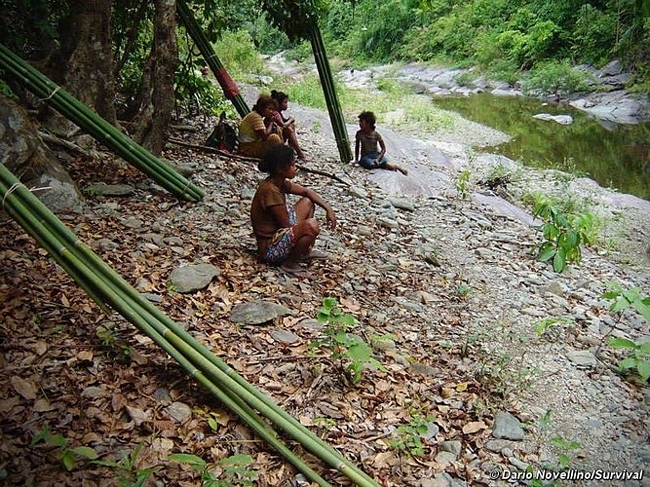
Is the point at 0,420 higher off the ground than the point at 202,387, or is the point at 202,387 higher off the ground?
the point at 0,420

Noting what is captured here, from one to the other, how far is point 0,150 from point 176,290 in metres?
1.54

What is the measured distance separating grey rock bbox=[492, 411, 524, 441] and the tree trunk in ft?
12.9

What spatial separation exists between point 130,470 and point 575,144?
13.9 m

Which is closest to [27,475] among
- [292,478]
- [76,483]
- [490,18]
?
[76,483]

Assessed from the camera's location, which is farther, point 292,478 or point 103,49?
point 103,49

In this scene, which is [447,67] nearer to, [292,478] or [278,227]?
[278,227]

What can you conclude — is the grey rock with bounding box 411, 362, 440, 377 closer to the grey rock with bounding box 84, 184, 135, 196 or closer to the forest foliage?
the forest foliage

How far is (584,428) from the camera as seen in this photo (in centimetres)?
325

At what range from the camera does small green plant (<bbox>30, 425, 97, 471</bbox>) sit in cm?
204

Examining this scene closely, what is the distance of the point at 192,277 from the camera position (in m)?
3.61

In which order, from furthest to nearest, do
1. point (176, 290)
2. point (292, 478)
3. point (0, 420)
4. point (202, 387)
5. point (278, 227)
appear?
point (278, 227) → point (176, 290) → point (202, 387) → point (292, 478) → point (0, 420)

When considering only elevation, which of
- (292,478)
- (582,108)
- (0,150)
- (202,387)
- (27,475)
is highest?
(0,150)

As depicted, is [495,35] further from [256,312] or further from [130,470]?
[130,470]

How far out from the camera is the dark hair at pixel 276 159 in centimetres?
397
